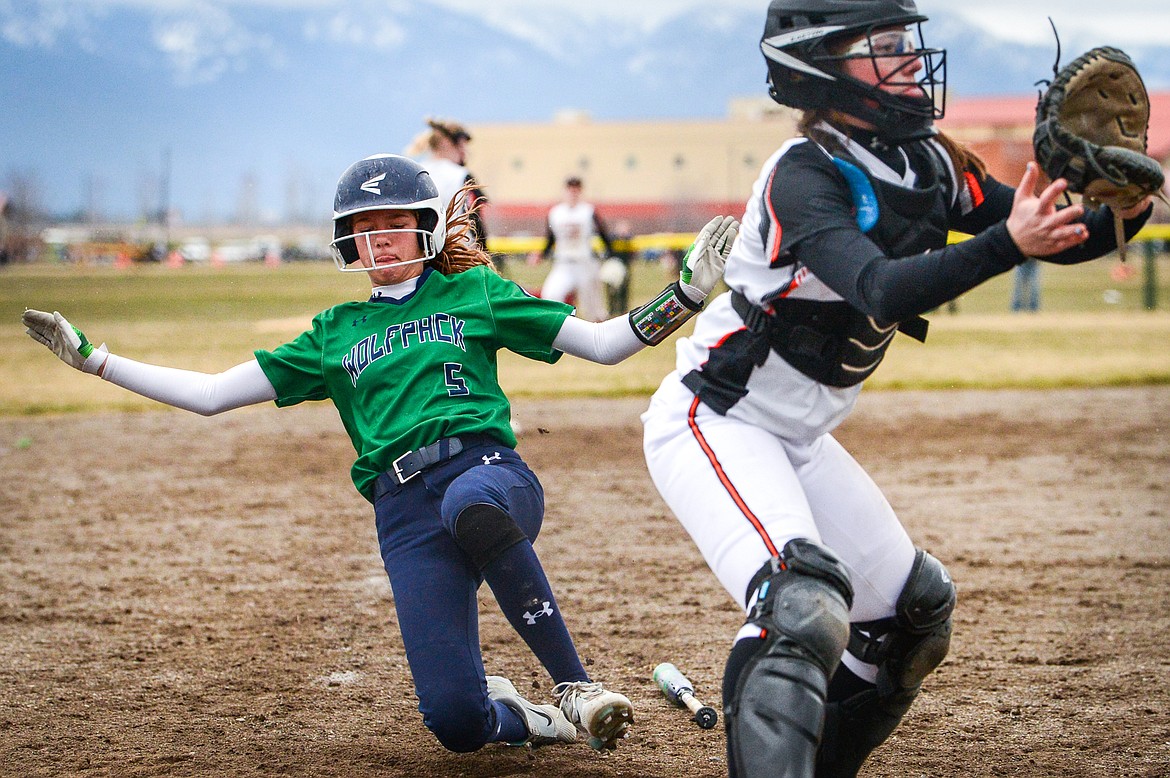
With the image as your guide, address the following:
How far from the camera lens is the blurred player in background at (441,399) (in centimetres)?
334

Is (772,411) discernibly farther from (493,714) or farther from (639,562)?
(639,562)

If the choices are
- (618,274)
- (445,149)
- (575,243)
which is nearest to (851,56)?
(445,149)

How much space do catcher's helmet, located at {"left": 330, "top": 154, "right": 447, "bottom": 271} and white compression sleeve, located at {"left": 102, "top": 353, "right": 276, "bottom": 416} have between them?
1.53ft

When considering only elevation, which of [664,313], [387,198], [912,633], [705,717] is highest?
[387,198]

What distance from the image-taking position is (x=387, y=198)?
12.1 ft

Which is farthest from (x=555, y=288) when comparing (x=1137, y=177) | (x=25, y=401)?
(x=1137, y=177)

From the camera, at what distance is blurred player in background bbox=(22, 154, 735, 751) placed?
334 cm

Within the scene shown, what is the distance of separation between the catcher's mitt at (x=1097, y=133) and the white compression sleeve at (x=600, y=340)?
122cm

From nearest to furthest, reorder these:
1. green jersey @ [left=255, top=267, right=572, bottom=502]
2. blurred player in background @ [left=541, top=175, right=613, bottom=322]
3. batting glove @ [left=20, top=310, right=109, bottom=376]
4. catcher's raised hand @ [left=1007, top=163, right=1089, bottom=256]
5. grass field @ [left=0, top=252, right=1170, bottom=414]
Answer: catcher's raised hand @ [left=1007, top=163, right=1089, bottom=256], green jersey @ [left=255, top=267, right=572, bottom=502], batting glove @ [left=20, top=310, right=109, bottom=376], grass field @ [left=0, top=252, right=1170, bottom=414], blurred player in background @ [left=541, top=175, right=613, bottom=322]

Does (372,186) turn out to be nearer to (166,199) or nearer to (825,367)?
(825,367)

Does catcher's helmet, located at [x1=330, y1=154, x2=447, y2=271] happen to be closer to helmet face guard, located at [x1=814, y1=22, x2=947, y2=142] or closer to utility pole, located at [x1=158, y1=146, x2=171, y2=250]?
helmet face guard, located at [x1=814, y1=22, x2=947, y2=142]

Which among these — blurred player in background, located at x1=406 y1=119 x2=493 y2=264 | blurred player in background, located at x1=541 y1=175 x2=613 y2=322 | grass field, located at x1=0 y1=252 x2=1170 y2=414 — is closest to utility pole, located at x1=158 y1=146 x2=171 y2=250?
grass field, located at x1=0 y1=252 x2=1170 y2=414

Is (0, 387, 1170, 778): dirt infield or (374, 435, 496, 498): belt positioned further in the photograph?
(0, 387, 1170, 778): dirt infield

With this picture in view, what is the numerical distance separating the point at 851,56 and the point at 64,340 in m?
2.46
